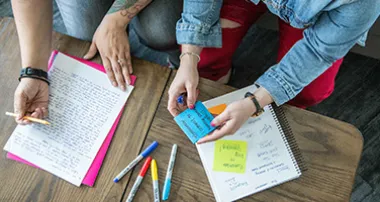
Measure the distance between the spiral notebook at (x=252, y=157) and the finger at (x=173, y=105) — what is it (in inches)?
2.7

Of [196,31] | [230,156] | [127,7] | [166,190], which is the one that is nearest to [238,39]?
[196,31]

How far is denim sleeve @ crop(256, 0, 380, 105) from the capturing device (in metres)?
0.75

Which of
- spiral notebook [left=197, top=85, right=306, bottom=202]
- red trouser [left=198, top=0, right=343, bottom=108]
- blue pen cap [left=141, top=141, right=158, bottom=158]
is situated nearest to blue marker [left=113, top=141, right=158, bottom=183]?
blue pen cap [left=141, top=141, right=158, bottom=158]

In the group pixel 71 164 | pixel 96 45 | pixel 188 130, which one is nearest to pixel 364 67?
pixel 188 130

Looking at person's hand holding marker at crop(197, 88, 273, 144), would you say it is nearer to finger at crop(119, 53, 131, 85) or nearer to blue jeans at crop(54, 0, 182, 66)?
finger at crop(119, 53, 131, 85)

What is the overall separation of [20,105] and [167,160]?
36cm

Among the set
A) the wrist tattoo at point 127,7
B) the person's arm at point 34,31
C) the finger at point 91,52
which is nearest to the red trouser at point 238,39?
the wrist tattoo at point 127,7

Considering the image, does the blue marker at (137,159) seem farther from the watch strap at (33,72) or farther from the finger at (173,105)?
the watch strap at (33,72)

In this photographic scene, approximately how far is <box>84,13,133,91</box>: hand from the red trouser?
260 mm

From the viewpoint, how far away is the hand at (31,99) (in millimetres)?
836

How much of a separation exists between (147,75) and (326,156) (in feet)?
1.47

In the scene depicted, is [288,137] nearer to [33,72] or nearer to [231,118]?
[231,118]

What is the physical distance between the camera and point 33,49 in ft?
2.86

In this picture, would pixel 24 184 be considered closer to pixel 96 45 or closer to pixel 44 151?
pixel 44 151
